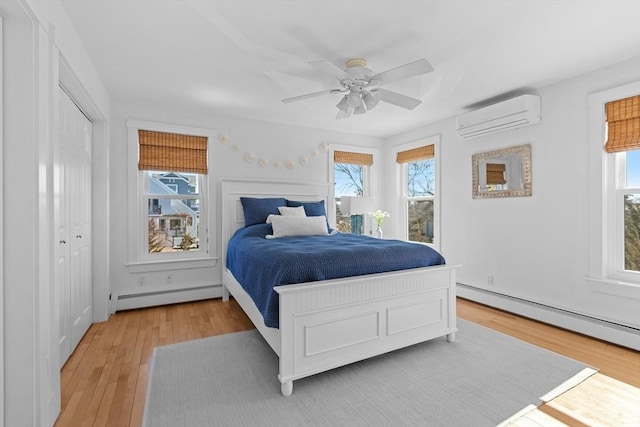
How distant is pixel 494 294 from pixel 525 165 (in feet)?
4.85

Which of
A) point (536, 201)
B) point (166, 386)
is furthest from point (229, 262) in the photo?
point (536, 201)

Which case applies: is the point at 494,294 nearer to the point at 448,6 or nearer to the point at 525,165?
the point at 525,165

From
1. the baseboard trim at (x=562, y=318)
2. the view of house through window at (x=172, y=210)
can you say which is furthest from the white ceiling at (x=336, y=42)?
the baseboard trim at (x=562, y=318)

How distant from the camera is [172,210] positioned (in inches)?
158

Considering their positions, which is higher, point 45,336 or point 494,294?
point 45,336

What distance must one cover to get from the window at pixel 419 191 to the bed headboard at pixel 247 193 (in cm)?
141

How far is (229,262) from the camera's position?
367 centimetres

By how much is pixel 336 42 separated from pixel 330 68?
0.82 feet

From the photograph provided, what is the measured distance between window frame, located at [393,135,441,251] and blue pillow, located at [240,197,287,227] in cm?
214

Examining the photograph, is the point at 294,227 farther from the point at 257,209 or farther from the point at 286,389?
the point at 286,389

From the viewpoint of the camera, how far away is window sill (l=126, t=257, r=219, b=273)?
3.70 m

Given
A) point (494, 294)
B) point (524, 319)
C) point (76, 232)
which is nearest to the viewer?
point (76, 232)

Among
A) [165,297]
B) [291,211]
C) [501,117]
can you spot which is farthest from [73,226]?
[501,117]

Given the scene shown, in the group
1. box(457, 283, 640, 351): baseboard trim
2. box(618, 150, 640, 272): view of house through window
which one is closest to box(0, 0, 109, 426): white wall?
box(457, 283, 640, 351): baseboard trim
